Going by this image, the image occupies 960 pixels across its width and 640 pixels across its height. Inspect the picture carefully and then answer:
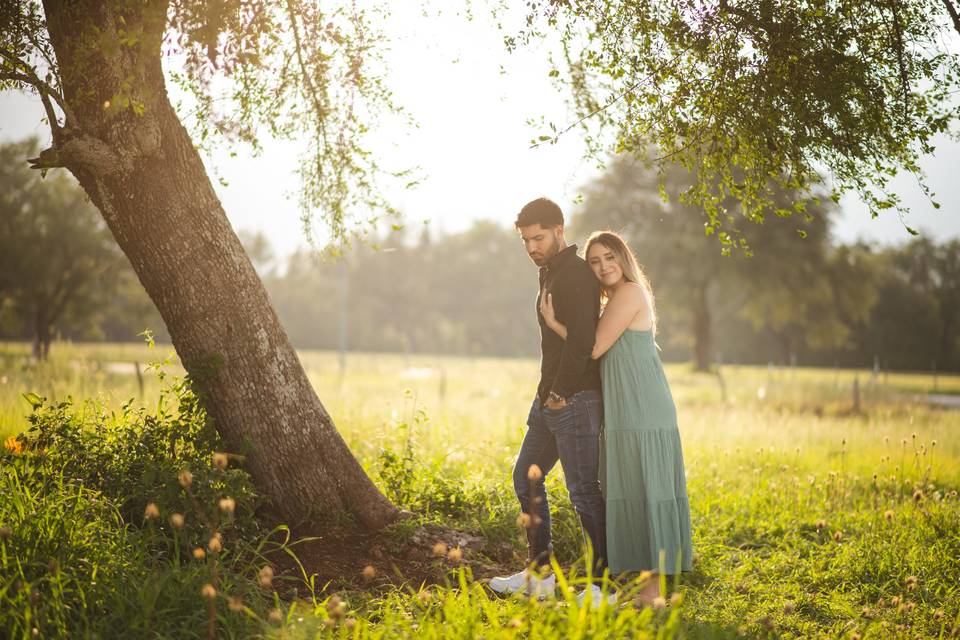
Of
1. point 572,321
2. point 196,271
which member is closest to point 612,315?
point 572,321

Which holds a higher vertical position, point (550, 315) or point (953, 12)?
point (953, 12)

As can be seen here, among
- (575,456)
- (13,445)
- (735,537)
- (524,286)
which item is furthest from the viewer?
(524,286)

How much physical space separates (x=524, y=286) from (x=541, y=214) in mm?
77125

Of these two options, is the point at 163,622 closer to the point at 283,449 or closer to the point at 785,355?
the point at 283,449

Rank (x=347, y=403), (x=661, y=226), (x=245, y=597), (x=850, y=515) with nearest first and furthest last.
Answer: (x=245, y=597)
(x=850, y=515)
(x=347, y=403)
(x=661, y=226)

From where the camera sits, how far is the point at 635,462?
4.39 metres

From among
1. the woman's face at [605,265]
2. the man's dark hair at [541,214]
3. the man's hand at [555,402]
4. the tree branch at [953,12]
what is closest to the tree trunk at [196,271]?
the man's hand at [555,402]

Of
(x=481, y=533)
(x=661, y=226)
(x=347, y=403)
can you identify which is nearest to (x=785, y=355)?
(x=661, y=226)

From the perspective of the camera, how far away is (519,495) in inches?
181

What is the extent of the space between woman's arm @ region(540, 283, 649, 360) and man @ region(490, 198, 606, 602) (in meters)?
0.06

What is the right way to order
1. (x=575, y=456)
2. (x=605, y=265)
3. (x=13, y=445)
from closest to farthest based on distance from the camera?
(x=575, y=456)
(x=605, y=265)
(x=13, y=445)

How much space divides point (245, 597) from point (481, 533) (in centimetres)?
211

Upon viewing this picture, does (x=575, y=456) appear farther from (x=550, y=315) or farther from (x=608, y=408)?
(x=550, y=315)

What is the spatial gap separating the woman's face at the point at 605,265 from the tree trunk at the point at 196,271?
2200mm
